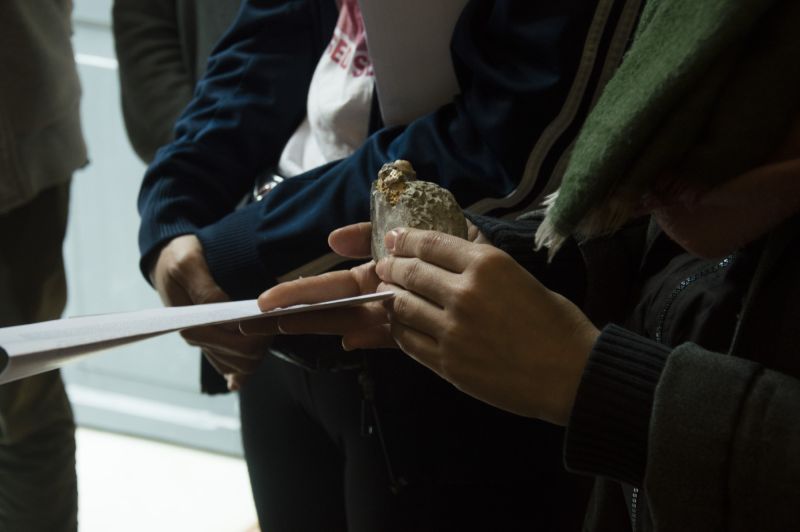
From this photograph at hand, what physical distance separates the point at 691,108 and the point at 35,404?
1.04m

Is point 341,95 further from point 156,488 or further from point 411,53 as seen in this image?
point 156,488

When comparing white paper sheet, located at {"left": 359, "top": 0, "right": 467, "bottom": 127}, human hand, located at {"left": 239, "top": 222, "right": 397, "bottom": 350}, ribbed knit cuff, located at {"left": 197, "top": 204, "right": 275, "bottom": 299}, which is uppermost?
white paper sheet, located at {"left": 359, "top": 0, "right": 467, "bottom": 127}

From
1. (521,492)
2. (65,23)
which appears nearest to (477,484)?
(521,492)

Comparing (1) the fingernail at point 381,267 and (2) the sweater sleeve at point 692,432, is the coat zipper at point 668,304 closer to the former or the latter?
(2) the sweater sleeve at point 692,432

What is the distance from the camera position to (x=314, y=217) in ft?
2.56

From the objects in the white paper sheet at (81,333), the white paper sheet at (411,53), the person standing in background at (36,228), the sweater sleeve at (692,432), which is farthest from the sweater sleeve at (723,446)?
the person standing in background at (36,228)

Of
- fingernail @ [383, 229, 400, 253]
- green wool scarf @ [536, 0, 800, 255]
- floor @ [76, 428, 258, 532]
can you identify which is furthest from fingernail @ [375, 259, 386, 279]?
floor @ [76, 428, 258, 532]

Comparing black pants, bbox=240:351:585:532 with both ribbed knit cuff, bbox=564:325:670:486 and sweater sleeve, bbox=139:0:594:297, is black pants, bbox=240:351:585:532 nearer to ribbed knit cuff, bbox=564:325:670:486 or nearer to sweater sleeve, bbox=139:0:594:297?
sweater sleeve, bbox=139:0:594:297

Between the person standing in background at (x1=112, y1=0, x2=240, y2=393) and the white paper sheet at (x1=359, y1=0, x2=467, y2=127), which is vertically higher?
the white paper sheet at (x1=359, y1=0, x2=467, y2=127)

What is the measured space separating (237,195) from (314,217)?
208mm

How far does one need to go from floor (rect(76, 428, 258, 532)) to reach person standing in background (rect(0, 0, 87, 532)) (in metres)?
0.38

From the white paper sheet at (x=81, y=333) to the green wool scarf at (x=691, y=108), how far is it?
165 millimetres

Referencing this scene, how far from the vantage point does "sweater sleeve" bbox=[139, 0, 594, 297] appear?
26.5 inches

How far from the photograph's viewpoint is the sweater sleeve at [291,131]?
674 mm
